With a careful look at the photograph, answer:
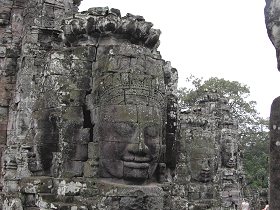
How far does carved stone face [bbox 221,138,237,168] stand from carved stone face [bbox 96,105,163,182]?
39.3 feet

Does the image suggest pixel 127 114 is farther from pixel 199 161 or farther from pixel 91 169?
pixel 199 161

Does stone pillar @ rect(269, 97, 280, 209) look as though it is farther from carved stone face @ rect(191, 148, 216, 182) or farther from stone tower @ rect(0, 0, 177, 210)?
carved stone face @ rect(191, 148, 216, 182)

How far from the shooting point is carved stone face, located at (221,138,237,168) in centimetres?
1781

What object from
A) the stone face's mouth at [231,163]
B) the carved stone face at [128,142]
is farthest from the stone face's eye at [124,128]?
the stone face's mouth at [231,163]

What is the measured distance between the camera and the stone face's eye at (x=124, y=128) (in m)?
6.00

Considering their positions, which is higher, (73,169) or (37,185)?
(73,169)

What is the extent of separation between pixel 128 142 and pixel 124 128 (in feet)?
0.60

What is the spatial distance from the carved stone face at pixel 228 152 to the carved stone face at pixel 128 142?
39.3 ft

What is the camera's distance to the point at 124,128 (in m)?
6.00

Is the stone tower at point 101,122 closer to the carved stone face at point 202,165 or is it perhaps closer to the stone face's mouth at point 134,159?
the stone face's mouth at point 134,159

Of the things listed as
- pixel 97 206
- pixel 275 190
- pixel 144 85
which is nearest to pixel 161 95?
pixel 144 85

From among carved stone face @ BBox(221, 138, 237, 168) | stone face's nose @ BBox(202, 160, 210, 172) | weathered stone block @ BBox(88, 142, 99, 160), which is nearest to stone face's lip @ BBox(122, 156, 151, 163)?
weathered stone block @ BBox(88, 142, 99, 160)

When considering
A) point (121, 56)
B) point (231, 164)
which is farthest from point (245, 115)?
point (121, 56)

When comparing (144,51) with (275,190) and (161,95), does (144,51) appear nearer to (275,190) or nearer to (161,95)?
(161,95)
